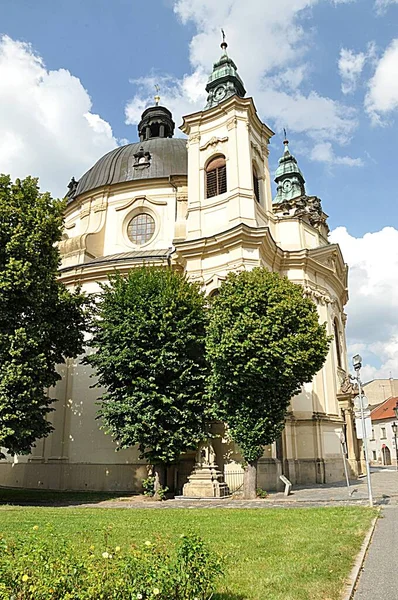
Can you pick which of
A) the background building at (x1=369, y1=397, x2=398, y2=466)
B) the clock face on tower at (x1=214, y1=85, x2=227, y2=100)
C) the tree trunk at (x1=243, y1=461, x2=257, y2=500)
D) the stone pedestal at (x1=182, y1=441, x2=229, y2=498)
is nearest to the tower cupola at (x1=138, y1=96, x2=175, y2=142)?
the clock face on tower at (x1=214, y1=85, x2=227, y2=100)

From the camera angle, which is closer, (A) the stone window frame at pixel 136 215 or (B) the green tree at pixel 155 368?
(B) the green tree at pixel 155 368

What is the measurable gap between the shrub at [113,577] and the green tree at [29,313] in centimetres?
1290

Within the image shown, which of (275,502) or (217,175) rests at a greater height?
(217,175)

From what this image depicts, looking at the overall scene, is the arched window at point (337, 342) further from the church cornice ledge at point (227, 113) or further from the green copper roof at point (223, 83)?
the green copper roof at point (223, 83)

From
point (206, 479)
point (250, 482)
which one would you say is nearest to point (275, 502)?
point (250, 482)

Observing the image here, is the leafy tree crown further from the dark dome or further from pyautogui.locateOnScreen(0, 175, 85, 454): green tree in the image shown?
the dark dome

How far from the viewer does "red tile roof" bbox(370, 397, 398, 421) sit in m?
70.9

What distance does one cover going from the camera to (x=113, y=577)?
3.92 m

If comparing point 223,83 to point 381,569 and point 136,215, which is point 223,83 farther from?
point 381,569

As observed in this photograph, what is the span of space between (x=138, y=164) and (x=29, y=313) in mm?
17210

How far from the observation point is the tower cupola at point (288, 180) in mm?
43656

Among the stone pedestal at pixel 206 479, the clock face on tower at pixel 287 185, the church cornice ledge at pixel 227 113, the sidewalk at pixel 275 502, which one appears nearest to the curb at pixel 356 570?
the sidewalk at pixel 275 502

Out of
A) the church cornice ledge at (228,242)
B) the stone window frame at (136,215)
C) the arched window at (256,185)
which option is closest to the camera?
the church cornice ledge at (228,242)

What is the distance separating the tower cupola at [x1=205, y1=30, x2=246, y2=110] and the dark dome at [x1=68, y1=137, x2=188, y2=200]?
3.96 metres
